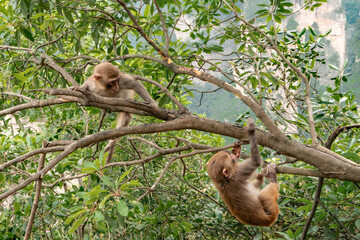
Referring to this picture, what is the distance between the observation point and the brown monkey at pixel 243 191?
11.4 feet

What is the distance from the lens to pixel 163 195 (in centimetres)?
518

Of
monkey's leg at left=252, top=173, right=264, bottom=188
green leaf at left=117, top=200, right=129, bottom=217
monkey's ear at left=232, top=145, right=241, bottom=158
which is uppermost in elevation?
monkey's ear at left=232, top=145, right=241, bottom=158

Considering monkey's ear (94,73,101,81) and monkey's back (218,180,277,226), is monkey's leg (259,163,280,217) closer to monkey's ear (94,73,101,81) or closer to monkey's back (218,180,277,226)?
monkey's back (218,180,277,226)

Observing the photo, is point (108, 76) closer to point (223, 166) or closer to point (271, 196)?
point (223, 166)

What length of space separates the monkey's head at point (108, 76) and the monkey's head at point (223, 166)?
162 cm

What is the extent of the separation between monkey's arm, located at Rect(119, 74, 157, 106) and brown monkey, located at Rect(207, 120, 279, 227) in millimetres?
1099

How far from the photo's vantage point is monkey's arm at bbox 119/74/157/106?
4072mm

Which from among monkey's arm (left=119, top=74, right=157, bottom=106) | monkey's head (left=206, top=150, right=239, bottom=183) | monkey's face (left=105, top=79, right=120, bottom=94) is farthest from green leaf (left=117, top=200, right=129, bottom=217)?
monkey's face (left=105, top=79, right=120, bottom=94)

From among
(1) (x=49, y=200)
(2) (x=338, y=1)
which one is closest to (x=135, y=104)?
(1) (x=49, y=200)

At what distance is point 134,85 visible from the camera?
163 inches

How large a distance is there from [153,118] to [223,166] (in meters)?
0.94

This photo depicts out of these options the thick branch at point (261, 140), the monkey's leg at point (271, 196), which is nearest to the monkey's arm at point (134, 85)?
the thick branch at point (261, 140)

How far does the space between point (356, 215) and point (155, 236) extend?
7.63 feet

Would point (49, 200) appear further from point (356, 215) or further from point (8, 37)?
point (356, 215)
